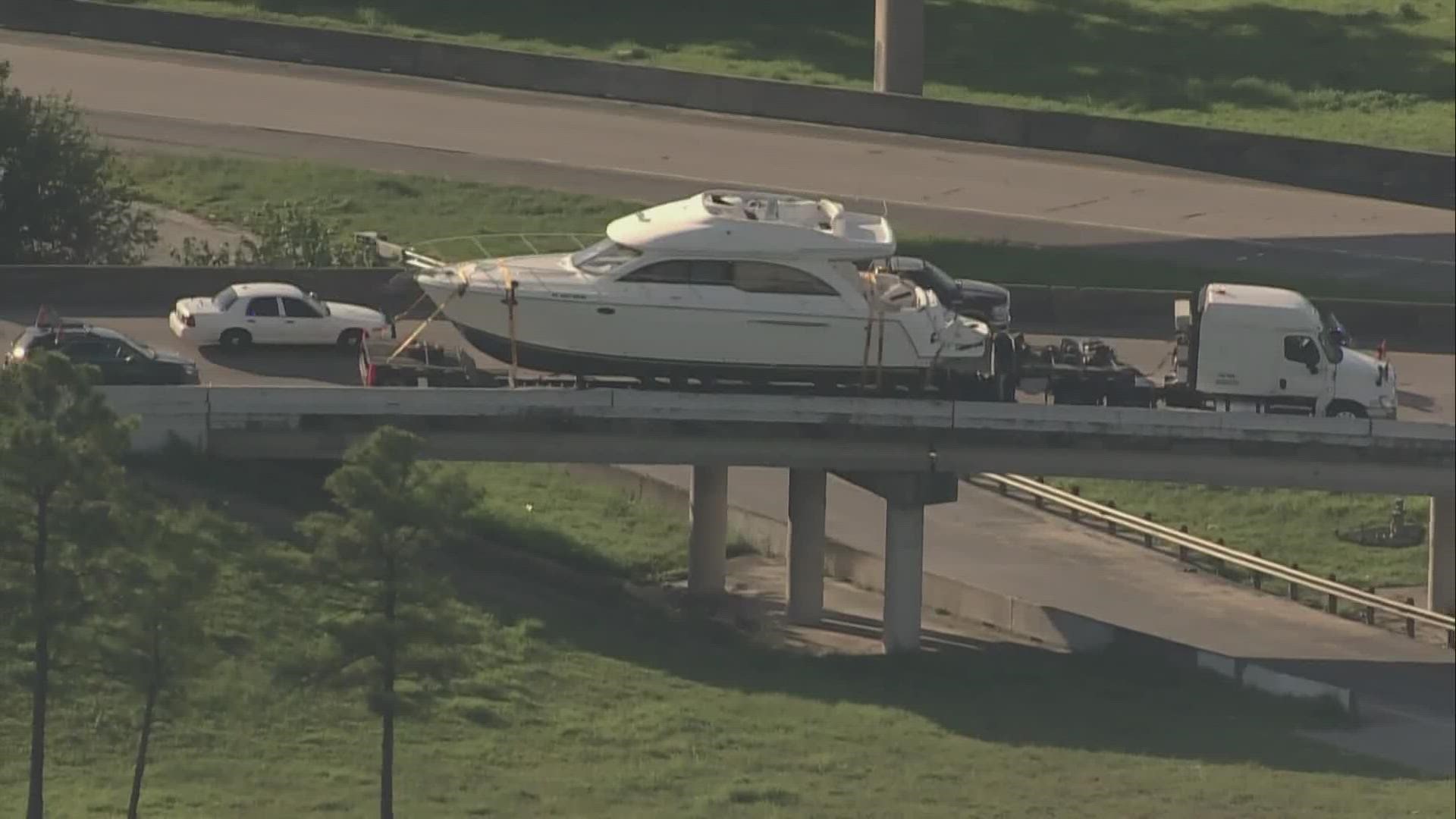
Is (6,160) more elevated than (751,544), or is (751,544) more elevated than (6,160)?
(6,160)

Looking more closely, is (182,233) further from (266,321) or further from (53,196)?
(266,321)

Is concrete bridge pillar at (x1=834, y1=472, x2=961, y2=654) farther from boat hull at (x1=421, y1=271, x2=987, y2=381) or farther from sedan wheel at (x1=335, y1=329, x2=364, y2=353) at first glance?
sedan wheel at (x1=335, y1=329, x2=364, y2=353)

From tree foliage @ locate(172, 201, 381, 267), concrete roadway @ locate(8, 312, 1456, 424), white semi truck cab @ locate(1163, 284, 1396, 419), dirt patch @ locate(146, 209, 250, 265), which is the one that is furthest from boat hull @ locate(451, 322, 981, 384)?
dirt patch @ locate(146, 209, 250, 265)

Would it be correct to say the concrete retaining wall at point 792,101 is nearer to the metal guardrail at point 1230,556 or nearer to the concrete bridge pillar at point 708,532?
the metal guardrail at point 1230,556

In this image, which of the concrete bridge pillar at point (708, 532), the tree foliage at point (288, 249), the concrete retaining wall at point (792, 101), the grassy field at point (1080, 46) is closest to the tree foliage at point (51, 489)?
the concrete bridge pillar at point (708, 532)

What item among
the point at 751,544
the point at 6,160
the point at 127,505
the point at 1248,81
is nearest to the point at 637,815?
the point at 127,505

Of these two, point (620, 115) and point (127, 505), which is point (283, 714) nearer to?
point (127, 505)
